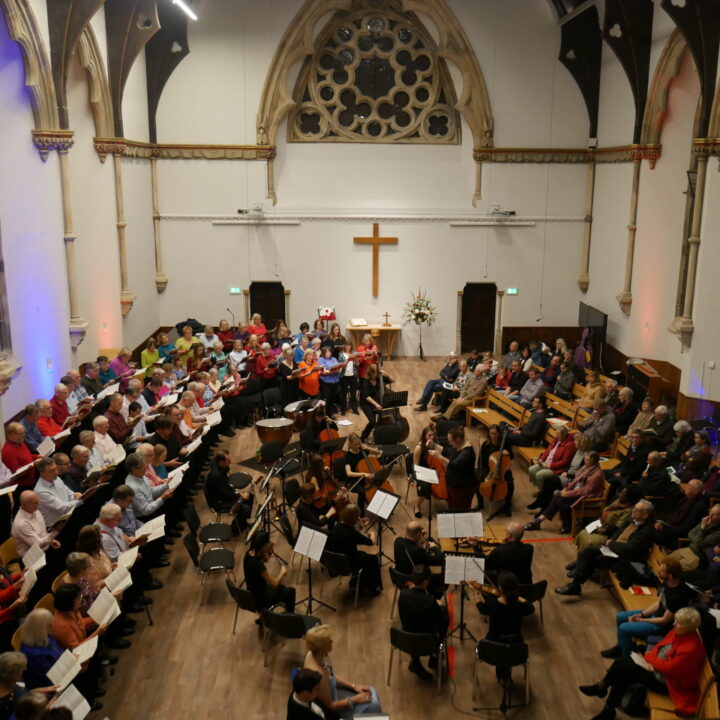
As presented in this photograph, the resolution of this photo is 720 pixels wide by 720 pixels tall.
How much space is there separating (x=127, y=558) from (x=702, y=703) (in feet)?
15.9

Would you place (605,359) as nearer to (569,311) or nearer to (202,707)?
(569,311)

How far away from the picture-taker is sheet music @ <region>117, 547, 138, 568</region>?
22.8ft

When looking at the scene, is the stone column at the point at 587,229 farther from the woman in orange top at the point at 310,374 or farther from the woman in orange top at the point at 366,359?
the woman in orange top at the point at 310,374

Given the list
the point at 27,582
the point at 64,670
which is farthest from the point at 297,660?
the point at 27,582

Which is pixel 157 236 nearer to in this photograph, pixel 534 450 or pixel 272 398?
pixel 272 398

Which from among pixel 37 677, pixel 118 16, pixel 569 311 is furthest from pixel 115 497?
pixel 569 311

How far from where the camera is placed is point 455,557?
710cm

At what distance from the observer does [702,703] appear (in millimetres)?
5887

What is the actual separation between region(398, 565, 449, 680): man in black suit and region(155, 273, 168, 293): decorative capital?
1295cm

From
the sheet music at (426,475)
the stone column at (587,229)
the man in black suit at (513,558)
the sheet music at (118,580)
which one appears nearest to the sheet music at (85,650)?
the sheet music at (118,580)

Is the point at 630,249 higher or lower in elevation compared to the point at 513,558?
higher

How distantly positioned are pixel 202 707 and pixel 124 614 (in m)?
1.61

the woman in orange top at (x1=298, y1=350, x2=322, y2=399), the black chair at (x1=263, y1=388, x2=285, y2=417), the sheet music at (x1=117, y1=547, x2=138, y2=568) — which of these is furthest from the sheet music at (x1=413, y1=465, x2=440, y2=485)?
the woman in orange top at (x1=298, y1=350, x2=322, y2=399)

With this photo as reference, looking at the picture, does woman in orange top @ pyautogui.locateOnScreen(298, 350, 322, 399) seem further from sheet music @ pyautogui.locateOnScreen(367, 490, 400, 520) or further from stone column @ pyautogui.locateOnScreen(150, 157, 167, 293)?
stone column @ pyautogui.locateOnScreen(150, 157, 167, 293)
